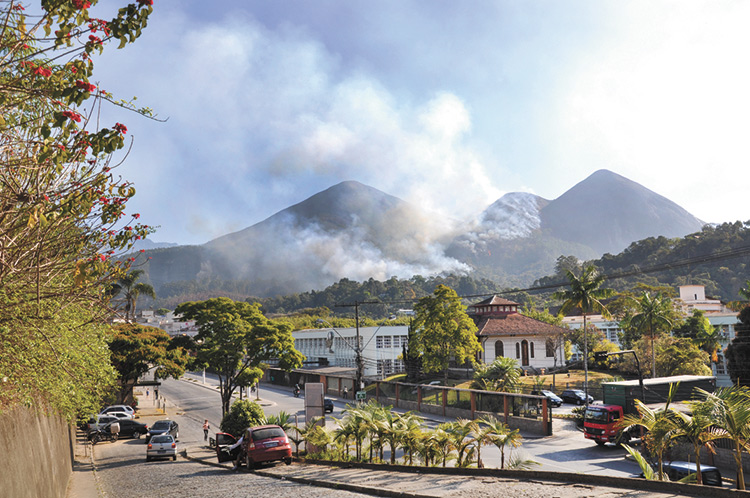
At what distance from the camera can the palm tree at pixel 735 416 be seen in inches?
392

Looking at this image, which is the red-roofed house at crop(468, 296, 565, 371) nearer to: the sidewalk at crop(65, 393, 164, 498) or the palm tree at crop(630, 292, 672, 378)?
the palm tree at crop(630, 292, 672, 378)

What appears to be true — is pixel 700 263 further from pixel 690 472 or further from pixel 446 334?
pixel 690 472

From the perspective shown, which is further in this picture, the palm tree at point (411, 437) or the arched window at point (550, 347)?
the arched window at point (550, 347)

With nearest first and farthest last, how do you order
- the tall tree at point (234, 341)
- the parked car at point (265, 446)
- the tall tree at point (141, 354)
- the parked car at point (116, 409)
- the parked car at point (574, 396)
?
the parked car at point (265, 446) → the tall tree at point (234, 341) → the tall tree at point (141, 354) → the parked car at point (116, 409) → the parked car at point (574, 396)

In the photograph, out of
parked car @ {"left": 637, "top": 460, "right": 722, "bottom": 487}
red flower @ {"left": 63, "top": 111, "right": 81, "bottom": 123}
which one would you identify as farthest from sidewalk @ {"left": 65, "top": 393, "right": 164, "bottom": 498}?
parked car @ {"left": 637, "top": 460, "right": 722, "bottom": 487}

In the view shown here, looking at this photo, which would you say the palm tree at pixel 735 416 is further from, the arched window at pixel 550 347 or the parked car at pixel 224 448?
the arched window at pixel 550 347

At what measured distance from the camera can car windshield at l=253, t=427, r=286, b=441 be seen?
20.7 meters

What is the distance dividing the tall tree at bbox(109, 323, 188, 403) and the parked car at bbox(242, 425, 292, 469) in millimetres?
22235

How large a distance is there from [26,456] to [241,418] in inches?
739

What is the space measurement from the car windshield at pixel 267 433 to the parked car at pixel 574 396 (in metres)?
34.2

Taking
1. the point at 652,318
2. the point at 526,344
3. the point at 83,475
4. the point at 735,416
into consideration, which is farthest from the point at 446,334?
the point at 735,416

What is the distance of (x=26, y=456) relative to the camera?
9.75 m

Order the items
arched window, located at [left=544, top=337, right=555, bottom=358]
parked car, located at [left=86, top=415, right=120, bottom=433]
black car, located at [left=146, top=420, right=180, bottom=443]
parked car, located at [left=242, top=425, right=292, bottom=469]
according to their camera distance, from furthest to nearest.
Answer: arched window, located at [left=544, top=337, right=555, bottom=358]
parked car, located at [left=86, top=415, right=120, bottom=433]
black car, located at [left=146, top=420, right=180, bottom=443]
parked car, located at [left=242, top=425, right=292, bottom=469]

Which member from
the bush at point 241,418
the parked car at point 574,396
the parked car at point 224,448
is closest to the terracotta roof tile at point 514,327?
the parked car at point 574,396
